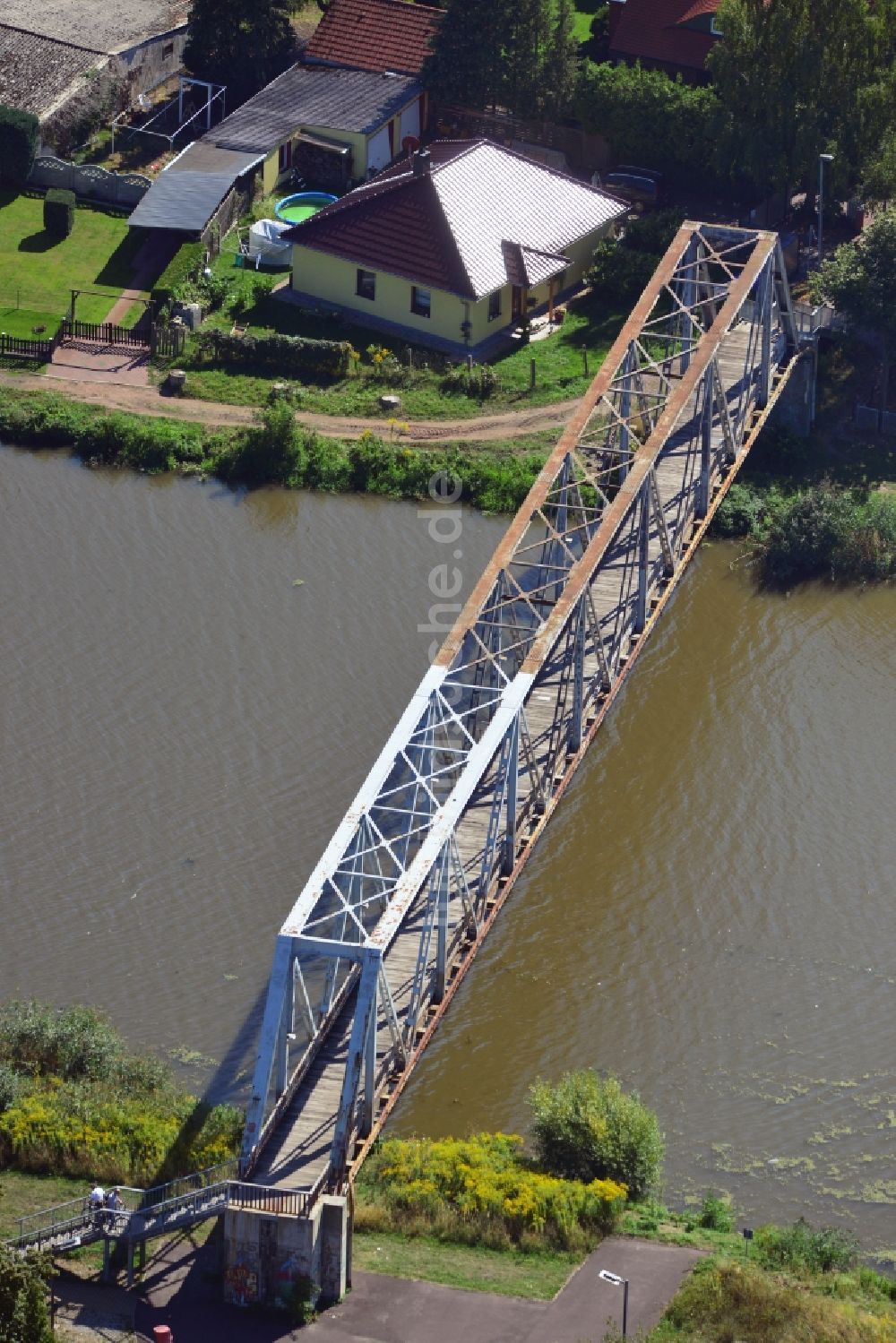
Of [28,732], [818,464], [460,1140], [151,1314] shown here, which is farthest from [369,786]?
[818,464]

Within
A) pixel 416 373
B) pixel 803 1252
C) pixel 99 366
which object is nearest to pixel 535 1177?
pixel 803 1252

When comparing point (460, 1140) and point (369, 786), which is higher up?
point (369, 786)

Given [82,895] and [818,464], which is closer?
[82,895]

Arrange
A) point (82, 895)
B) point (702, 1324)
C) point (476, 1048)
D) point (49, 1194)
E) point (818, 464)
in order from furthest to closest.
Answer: point (818, 464) → point (82, 895) → point (476, 1048) → point (49, 1194) → point (702, 1324)

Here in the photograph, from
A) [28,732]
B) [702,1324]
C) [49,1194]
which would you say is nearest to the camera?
[702,1324]

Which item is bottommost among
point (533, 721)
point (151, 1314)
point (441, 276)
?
point (151, 1314)

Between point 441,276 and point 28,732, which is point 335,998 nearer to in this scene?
point 28,732

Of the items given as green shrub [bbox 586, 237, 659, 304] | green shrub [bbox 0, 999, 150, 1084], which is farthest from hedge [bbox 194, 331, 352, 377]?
green shrub [bbox 0, 999, 150, 1084]

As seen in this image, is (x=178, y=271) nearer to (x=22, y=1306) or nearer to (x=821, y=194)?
(x=821, y=194)
